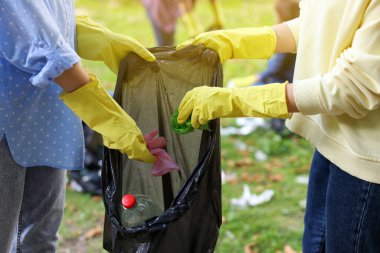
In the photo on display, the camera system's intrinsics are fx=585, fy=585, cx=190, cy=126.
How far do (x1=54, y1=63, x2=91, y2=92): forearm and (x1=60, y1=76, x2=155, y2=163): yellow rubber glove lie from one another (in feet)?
0.04

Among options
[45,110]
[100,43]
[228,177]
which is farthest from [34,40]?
[228,177]

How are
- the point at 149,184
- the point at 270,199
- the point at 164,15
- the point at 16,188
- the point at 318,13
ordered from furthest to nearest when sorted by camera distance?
1. the point at 164,15
2. the point at 270,199
3. the point at 149,184
4. the point at 16,188
5. the point at 318,13

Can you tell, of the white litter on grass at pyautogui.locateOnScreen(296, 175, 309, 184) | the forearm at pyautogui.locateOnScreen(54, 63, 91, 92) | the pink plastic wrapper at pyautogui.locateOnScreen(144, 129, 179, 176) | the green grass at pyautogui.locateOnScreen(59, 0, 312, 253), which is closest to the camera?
the forearm at pyautogui.locateOnScreen(54, 63, 91, 92)

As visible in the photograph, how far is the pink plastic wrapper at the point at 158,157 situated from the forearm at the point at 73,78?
0.97 ft

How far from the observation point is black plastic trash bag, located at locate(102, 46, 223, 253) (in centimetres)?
165

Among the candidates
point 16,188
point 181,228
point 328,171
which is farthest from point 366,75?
point 16,188

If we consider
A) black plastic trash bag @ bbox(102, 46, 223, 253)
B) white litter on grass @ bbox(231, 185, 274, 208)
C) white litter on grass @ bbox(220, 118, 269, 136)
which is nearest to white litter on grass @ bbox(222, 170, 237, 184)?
white litter on grass @ bbox(231, 185, 274, 208)

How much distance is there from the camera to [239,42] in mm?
1890

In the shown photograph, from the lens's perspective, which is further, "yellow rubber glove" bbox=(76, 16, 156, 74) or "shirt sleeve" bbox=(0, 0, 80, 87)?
"yellow rubber glove" bbox=(76, 16, 156, 74)

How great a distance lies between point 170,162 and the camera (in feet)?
5.98

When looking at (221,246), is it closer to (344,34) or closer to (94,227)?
(94,227)

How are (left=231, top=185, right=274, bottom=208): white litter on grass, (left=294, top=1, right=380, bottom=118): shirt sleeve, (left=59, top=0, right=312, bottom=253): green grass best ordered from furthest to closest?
(left=231, top=185, right=274, bottom=208): white litter on grass < (left=59, top=0, right=312, bottom=253): green grass < (left=294, top=1, right=380, bottom=118): shirt sleeve

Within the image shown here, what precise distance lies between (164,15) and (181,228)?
318 cm

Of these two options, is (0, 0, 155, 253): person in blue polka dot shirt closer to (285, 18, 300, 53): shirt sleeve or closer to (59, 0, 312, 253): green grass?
(285, 18, 300, 53): shirt sleeve
